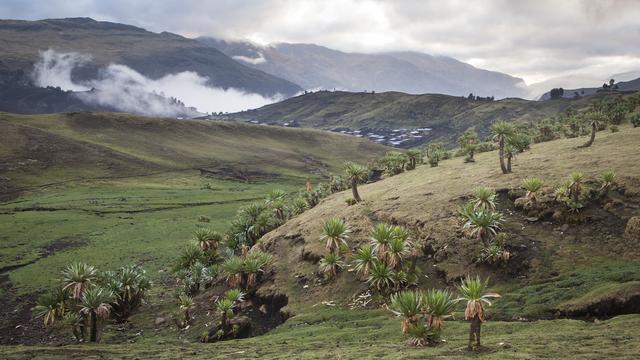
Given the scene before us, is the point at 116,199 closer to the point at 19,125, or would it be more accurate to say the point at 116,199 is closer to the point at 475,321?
the point at 19,125

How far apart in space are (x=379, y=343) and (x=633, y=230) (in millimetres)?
23737

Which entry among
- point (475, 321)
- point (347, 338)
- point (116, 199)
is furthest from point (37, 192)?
point (475, 321)

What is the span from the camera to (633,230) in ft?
128

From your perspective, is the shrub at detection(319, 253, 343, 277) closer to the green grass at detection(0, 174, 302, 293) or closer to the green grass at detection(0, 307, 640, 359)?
the green grass at detection(0, 307, 640, 359)

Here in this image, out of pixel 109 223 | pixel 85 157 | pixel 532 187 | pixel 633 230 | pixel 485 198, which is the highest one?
pixel 85 157

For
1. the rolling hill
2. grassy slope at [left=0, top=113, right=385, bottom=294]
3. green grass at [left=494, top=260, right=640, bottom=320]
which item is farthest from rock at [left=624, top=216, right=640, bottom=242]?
the rolling hill

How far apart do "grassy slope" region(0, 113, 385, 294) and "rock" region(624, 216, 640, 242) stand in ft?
172

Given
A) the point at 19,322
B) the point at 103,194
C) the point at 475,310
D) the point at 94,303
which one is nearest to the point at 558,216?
the point at 475,310

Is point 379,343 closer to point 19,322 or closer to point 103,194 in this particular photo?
point 19,322

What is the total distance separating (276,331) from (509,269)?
19.3m

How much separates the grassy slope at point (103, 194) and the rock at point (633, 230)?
52.6 meters

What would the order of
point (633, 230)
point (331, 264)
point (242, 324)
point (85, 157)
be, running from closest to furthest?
1. point (633, 230)
2. point (242, 324)
3. point (331, 264)
4. point (85, 157)

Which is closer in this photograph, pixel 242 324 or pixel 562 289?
pixel 562 289

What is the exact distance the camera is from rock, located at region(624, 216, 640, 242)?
3875 centimetres
